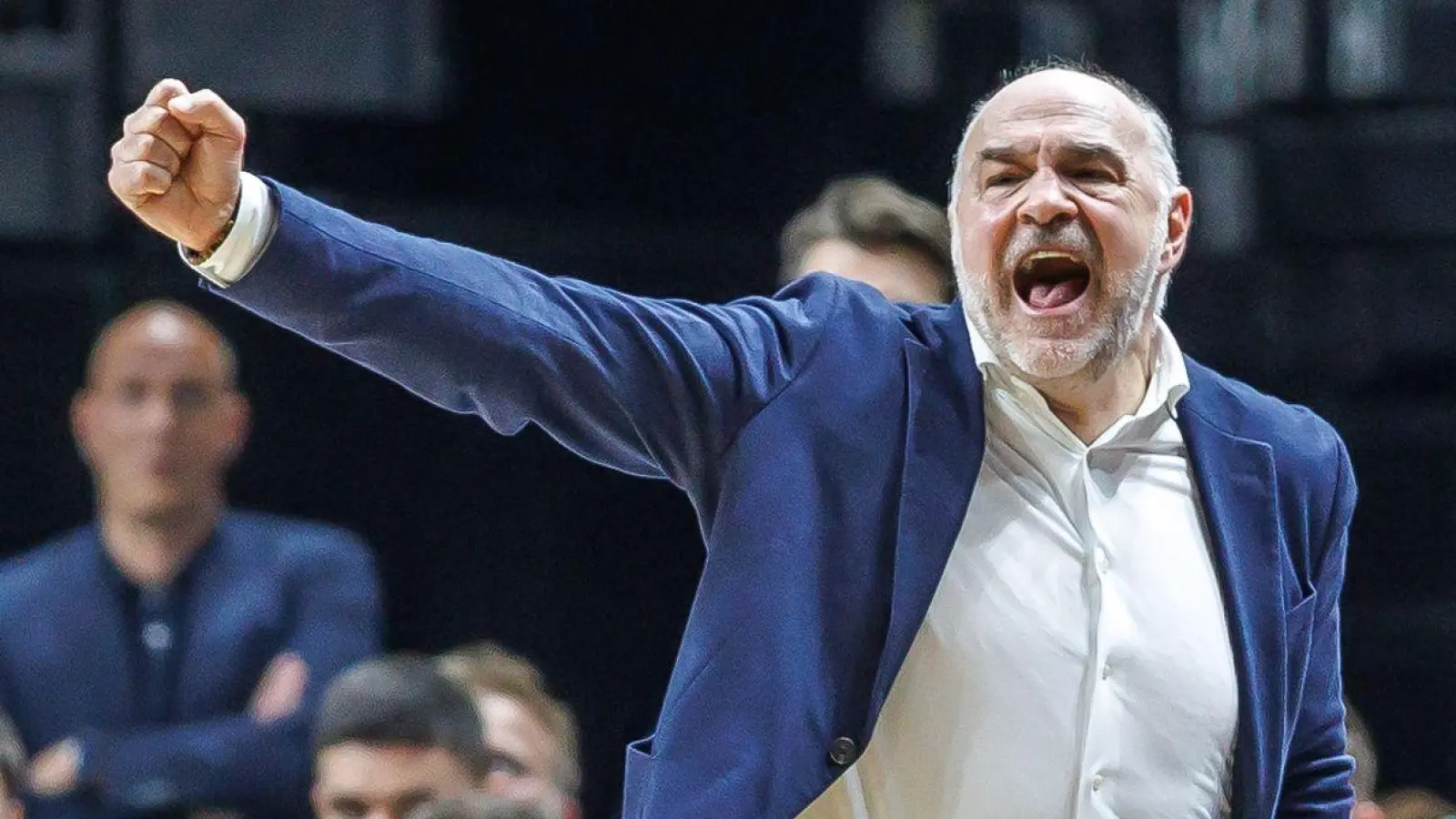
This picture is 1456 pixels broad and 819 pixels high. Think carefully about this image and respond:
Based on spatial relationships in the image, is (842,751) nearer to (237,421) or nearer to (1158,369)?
(1158,369)

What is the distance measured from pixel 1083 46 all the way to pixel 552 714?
5.88ft

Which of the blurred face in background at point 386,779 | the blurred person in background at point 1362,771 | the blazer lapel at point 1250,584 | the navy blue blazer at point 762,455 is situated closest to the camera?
the navy blue blazer at point 762,455

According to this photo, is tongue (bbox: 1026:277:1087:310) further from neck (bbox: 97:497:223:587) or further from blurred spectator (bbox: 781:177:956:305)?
neck (bbox: 97:497:223:587)

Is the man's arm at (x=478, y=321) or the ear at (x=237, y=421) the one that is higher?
the man's arm at (x=478, y=321)

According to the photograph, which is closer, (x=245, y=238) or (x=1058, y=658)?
(x=245, y=238)

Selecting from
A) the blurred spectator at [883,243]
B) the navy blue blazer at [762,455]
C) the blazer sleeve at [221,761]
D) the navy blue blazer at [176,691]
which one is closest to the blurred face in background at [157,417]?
the navy blue blazer at [176,691]

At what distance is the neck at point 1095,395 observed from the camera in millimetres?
2068

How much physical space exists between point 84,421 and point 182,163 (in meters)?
2.36

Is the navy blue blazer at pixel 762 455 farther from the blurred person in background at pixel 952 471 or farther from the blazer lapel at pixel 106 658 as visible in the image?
the blazer lapel at pixel 106 658

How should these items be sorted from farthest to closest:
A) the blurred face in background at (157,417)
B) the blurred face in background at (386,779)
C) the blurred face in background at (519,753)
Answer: the blurred face in background at (157,417) < the blurred face in background at (519,753) < the blurred face in background at (386,779)

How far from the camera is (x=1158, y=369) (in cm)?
213

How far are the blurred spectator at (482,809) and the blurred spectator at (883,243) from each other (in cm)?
86

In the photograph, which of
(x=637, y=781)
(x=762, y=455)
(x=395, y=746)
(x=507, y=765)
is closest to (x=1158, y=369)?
(x=762, y=455)

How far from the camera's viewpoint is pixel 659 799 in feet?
5.98
